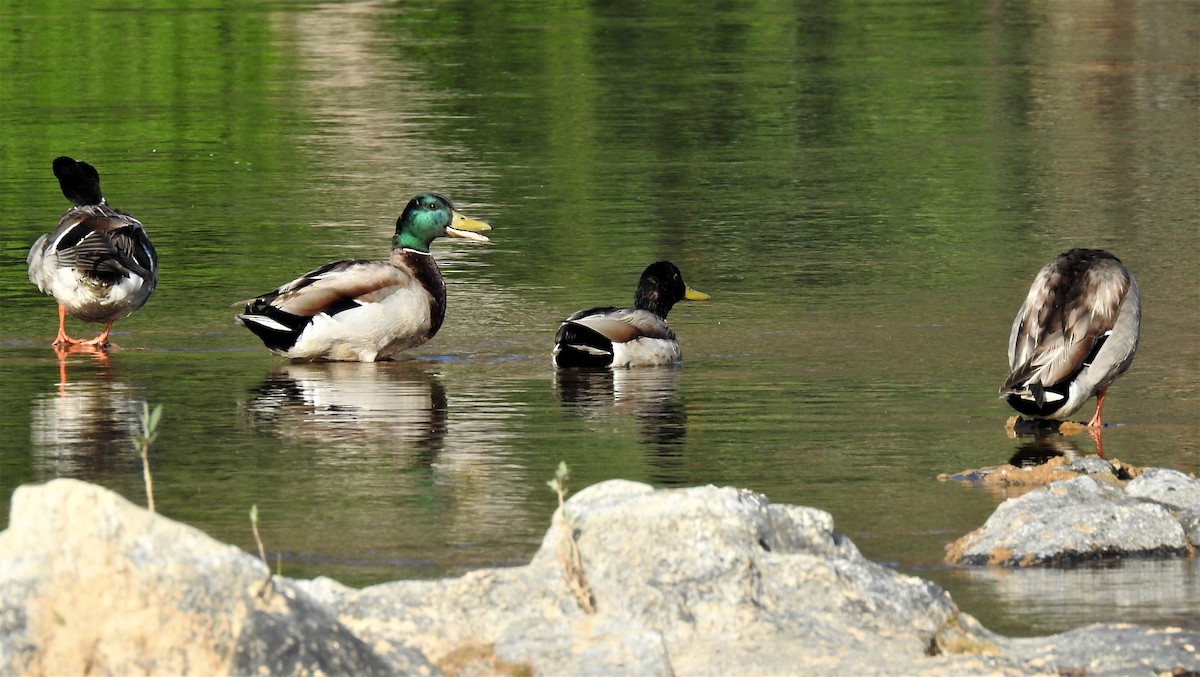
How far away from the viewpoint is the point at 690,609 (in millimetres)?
6668

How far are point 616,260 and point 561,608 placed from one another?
967 cm

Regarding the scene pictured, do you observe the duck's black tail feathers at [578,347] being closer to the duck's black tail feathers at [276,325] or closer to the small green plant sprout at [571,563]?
the duck's black tail feathers at [276,325]

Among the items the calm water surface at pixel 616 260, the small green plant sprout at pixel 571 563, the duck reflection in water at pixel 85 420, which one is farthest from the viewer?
the duck reflection in water at pixel 85 420

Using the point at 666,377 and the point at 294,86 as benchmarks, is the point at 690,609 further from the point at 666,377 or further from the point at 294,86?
the point at 294,86

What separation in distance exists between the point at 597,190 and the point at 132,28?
810 inches

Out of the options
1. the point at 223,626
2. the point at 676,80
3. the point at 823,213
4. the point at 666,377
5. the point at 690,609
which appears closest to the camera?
the point at 223,626

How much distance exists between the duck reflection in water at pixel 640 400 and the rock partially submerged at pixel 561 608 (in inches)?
116

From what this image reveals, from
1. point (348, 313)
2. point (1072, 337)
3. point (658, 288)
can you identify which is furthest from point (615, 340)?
point (1072, 337)

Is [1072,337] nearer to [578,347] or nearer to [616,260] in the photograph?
[578,347]

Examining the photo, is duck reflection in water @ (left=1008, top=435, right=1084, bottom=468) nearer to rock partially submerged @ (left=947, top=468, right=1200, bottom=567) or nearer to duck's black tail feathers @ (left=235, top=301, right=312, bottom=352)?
rock partially submerged @ (left=947, top=468, right=1200, bottom=567)

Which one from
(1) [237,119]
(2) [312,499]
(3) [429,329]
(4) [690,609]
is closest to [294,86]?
(1) [237,119]

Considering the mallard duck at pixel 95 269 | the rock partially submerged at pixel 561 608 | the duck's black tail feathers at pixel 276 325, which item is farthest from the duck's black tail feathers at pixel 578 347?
the rock partially submerged at pixel 561 608

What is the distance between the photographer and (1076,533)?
8141mm

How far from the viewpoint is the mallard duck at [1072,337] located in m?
10.7
